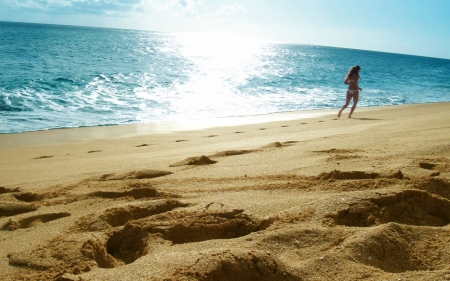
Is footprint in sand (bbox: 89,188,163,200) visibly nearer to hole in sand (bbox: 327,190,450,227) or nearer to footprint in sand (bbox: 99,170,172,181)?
footprint in sand (bbox: 99,170,172,181)

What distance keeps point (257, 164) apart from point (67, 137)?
459cm

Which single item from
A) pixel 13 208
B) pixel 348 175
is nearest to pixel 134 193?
pixel 13 208

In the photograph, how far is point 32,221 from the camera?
101 inches

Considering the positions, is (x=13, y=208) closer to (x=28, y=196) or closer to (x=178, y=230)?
(x=28, y=196)

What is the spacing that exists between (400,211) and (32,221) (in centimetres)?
229

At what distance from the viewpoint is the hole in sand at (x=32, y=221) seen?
96.4 inches

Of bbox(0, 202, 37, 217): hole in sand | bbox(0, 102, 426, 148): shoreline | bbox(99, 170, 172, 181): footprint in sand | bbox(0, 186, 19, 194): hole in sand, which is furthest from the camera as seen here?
bbox(0, 102, 426, 148): shoreline

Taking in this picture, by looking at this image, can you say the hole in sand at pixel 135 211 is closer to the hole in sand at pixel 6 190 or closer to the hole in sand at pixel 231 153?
the hole in sand at pixel 6 190

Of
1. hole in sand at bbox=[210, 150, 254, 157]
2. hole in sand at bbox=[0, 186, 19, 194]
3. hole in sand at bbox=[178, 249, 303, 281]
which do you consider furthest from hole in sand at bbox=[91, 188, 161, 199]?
hole in sand at bbox=[210, 150, 254, 157]

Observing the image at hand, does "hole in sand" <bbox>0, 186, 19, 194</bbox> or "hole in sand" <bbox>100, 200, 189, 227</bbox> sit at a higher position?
"hole in sand" <bbox>100, 200, 189, 227</bbox>

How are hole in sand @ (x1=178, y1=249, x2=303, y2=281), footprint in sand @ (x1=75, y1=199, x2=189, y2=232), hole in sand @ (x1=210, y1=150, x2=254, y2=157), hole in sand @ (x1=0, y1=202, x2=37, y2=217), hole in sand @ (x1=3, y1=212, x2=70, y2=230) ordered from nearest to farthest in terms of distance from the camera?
hole in sand @ (x1=178, y1=249, x2=303, y2=281)
footprint in sand @ (x1=75, y1=199, x2=189, y2=232)
hole in sand @ (x1=3, y1=212, x2=70, y2=230)
hole in sand @ (x1=0, y1=202, x2=37, y2=217)
hole in sand @ (x1=210, y1=150, x2=254, y2=157)

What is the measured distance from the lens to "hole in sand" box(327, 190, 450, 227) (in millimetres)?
2188

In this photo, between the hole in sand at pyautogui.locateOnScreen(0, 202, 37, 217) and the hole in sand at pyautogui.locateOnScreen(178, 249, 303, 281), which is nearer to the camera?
the hole in sand at pyautogui.locateOnScreen(178, 249, 303, 281)

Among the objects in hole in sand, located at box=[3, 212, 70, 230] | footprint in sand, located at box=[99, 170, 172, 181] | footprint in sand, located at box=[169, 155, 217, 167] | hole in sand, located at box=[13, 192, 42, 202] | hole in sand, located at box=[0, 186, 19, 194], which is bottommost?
hole in sand, located at box=[0, 186, 19, 194]
